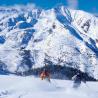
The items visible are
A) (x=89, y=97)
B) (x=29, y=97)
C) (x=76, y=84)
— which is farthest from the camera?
(x=76, y=84)

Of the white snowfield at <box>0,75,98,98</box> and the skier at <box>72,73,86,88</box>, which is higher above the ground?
the skier at <box>72,73,86,88</box>

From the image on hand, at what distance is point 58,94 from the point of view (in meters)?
32.4

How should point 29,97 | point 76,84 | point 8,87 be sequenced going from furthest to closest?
point 76,84, point 8,87, point 29,97

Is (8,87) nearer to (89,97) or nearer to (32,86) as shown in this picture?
(32,86)

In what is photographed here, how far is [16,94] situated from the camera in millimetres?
30828

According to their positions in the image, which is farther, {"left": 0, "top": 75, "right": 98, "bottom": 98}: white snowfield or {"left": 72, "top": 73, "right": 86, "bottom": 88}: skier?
{"left": 72, "top": 73, "right": 86, "bottom": 88}: skier

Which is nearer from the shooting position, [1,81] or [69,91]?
[69,91]

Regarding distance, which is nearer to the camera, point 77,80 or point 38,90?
point 38,90

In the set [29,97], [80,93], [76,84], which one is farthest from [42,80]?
[29,97]

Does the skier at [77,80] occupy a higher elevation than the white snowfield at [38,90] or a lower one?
higher

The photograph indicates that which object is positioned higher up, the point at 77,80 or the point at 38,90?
the point at 77,80

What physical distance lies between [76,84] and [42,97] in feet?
27.1

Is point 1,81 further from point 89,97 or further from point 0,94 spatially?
point 89,97

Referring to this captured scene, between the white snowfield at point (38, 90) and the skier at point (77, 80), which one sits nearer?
the white snowfield at point (38, 90)
